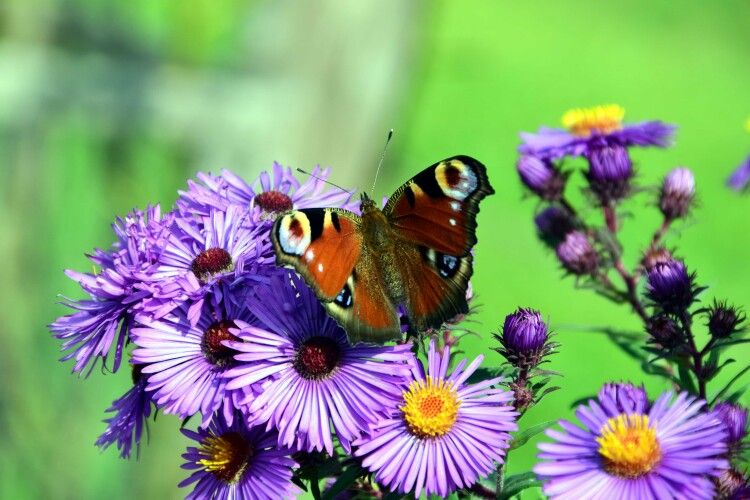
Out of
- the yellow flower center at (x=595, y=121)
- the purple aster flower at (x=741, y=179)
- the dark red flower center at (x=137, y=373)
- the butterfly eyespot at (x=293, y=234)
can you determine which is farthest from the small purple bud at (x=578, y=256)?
the dark red flower center at (x=137, y=373)

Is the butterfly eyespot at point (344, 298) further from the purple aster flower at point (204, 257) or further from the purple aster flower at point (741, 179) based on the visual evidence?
the purple aster flower at point (741, 179)

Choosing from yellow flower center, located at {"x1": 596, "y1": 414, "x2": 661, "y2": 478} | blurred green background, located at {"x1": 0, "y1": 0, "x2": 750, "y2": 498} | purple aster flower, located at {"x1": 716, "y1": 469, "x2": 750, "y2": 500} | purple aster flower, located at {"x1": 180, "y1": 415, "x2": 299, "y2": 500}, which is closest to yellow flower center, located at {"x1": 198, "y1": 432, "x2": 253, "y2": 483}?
purple aster flower, located at {"x1": 180, "y1": 415, "x2": 299, "y2": 500}

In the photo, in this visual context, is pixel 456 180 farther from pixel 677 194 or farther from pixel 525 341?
pixel 677 194

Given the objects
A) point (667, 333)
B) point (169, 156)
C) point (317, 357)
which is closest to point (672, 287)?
point (667, 333)

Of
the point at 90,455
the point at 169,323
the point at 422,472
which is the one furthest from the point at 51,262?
the point at 422,472

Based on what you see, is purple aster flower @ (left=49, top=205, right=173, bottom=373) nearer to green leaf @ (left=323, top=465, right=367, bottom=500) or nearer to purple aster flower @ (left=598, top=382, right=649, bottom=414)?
green leaf @ (left=323, top=465, right=367, bottom=500)

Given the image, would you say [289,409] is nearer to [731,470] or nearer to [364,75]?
[731,470]
